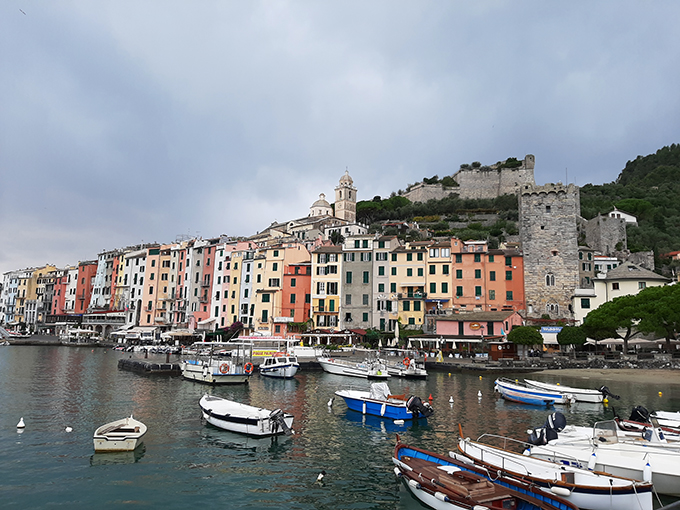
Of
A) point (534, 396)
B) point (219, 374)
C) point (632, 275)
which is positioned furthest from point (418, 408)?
point (632, 275)

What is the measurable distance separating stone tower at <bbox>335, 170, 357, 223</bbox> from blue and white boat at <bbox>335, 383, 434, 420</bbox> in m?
95.3

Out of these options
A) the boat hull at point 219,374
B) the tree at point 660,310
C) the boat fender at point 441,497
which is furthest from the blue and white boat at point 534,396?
the boat fender at point 441,497

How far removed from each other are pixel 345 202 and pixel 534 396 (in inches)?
3720

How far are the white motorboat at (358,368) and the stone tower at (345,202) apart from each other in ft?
256

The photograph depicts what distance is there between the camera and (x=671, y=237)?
286 feet

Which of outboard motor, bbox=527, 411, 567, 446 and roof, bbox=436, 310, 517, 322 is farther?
roof, bbox=436, 310, 517, 322

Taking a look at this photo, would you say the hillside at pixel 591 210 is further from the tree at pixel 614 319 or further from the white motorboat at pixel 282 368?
the white motorboat at pixel 282 368

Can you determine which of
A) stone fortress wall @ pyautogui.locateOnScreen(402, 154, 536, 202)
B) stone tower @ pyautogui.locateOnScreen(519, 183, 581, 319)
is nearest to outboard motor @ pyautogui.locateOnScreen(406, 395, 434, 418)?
stone tower @ pyautogui.locateOnScreen(519, 183, 581, 319)

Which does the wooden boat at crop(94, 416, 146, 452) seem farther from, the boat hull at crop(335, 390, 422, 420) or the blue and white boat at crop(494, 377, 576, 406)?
the blue and white boat at crop(494, 377, 576, 406)

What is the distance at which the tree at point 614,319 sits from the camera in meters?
43.0

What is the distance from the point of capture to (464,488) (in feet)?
37.9

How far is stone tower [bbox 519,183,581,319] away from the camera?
57.4 metres

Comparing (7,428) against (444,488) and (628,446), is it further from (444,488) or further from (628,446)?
(628,446)

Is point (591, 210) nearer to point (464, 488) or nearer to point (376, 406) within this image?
point (376, 406)
